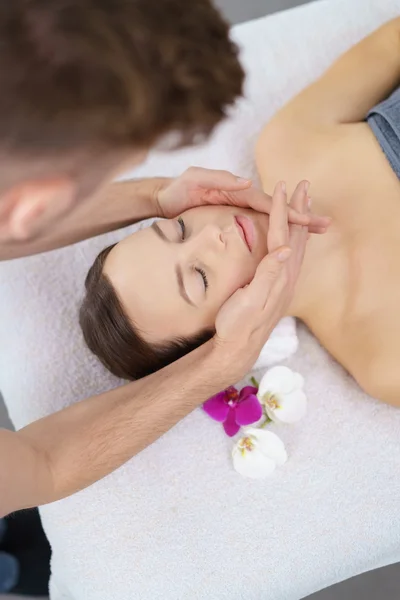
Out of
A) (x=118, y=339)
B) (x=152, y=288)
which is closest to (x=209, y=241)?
(x=152, y=288)

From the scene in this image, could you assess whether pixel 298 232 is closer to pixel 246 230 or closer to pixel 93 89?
pixel 246 230

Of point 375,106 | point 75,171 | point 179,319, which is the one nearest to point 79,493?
point 179,319

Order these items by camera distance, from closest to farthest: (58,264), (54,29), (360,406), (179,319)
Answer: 1. (54,29)
2. (179,319)
3. (360,406)
4. (58,264)

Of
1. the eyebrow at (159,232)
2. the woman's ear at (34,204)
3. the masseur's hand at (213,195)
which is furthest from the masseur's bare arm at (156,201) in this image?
the woman's ear at (34,204)

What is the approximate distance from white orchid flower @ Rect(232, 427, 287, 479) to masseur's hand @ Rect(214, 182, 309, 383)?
170 mm

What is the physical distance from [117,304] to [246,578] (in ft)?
1.78

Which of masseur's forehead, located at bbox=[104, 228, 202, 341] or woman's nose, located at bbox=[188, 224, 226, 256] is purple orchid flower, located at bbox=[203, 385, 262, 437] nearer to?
masseur's forehead, located at bbox=[104, 228, 202, 341]

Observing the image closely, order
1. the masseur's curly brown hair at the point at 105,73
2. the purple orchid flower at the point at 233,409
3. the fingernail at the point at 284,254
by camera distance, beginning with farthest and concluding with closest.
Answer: the purple orchid flower at the point at 233,409
the fingernail at the point at 284,254
the masseur's curly brown hair at the point at 105,73

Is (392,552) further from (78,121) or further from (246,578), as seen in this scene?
(78,121)

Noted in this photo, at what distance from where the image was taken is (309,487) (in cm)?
113

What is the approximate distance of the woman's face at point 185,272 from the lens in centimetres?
105

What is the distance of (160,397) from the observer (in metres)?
1.02

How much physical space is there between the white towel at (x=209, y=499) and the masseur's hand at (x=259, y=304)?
0.81ft

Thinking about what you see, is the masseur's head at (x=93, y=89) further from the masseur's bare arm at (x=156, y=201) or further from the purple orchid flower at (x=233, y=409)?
the purple orchid flower at (x=233, y=409)
